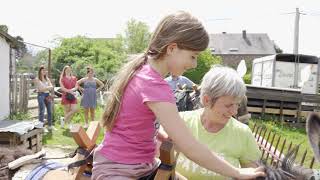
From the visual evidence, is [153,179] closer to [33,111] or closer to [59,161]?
Result: [59,161]

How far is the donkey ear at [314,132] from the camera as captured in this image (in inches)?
74.6

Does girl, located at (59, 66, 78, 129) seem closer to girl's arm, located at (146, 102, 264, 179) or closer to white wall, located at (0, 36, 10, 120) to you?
white wall, located at (0, 36, 10, 120)

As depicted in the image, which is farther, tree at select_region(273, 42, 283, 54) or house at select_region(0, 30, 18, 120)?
tree at select_region(273, 42, 283, 54)

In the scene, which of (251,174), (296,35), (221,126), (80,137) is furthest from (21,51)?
(296,35)

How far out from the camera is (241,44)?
Result: 3115 inches

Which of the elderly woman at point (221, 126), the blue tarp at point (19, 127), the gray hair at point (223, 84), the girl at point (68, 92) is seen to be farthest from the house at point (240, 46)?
the gray hair at point (223, 84)

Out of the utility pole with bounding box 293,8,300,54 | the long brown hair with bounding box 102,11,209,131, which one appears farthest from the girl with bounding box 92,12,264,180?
the utility pole with bounding box 293,8,300,54

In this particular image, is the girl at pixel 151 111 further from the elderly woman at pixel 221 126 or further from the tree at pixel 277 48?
the tree at pixel 277 48

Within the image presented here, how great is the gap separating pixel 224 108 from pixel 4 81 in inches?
486

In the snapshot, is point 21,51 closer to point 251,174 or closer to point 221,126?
point 221,126

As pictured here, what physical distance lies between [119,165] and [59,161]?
0.82 m

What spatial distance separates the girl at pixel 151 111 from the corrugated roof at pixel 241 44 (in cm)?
7552

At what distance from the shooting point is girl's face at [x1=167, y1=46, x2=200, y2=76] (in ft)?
7.03

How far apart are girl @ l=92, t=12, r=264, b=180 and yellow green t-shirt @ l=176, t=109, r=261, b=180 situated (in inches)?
22.1
